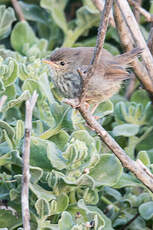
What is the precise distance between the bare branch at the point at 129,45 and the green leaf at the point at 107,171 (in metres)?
0.83

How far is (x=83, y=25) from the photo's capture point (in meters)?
3.73

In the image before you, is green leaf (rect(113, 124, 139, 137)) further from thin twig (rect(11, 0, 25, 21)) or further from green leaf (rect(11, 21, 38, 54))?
thin twig (rect(11, 0, 25, 21))

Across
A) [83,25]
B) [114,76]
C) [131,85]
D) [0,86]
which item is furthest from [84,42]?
[0,86]

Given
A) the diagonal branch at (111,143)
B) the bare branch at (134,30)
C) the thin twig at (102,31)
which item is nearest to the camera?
the thin twig at (102,31)

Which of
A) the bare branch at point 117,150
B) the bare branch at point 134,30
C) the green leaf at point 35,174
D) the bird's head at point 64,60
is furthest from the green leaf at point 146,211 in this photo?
the bird's head at point 64,60

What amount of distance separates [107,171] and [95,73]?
0.97m

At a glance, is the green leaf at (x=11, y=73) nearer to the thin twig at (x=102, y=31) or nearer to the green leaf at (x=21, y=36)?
the thin twig at (x=102, y=31)

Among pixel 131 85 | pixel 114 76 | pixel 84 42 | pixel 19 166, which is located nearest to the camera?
pixel 19 166

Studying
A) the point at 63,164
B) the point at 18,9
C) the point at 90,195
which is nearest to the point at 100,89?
the point at 90,195

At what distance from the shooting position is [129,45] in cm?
A: 304

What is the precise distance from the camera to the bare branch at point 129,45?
9.59 ft

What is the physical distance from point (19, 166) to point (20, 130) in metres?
0.19

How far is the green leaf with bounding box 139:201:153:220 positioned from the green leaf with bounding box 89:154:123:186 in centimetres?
27

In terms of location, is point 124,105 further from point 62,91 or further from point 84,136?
point 84,136
